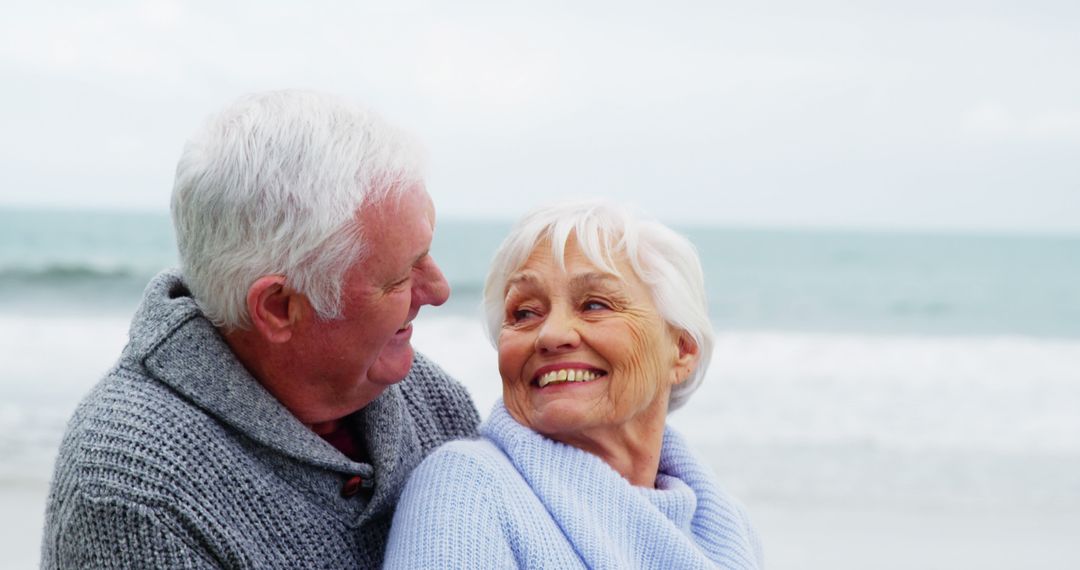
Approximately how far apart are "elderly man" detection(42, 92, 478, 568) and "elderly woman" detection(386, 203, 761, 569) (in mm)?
224

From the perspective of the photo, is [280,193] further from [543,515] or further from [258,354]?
[543,515]

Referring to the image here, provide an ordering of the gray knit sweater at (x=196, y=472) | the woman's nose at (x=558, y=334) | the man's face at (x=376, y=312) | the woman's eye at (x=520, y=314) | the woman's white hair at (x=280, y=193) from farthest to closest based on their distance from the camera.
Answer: the woman's eye at (x=520, y=314)
the woman's nose at (x=558, y=334)
the man's face at (x=376, y=312)
the woman's white hair at (x=280, y=193)
the gray knit sweater at (x=196, y=472)

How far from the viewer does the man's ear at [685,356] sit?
2479mm

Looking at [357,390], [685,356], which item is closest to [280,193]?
[357,390]

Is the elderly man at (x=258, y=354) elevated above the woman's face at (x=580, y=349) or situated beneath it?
situated beneath

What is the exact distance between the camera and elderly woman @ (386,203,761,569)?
2.16m

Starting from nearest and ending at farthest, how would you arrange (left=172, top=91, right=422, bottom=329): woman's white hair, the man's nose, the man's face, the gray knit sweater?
1. the gray knit sweater
2. (left=172, top=91, right=422, bottom=329): woman's white hair
3. the man's face
4. the man's nose

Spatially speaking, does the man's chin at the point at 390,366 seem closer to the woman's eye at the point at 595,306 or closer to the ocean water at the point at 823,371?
the woman's eye at the point at 595,306

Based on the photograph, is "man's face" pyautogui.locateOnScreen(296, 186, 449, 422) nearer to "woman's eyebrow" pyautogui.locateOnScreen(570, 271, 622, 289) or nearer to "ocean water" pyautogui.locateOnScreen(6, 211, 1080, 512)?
"woman's eyebrow" pyautogui.locateOnScreen(570, 271, 622, 289)

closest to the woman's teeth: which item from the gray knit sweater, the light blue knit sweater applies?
the light blue knit sweater

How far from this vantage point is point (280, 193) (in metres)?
1.91

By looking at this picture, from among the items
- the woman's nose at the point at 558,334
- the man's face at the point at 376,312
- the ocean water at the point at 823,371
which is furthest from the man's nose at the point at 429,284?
the ocean water at the point at 823,371

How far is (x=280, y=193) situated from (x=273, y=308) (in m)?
0.22

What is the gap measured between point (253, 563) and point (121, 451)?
11.7 inches
